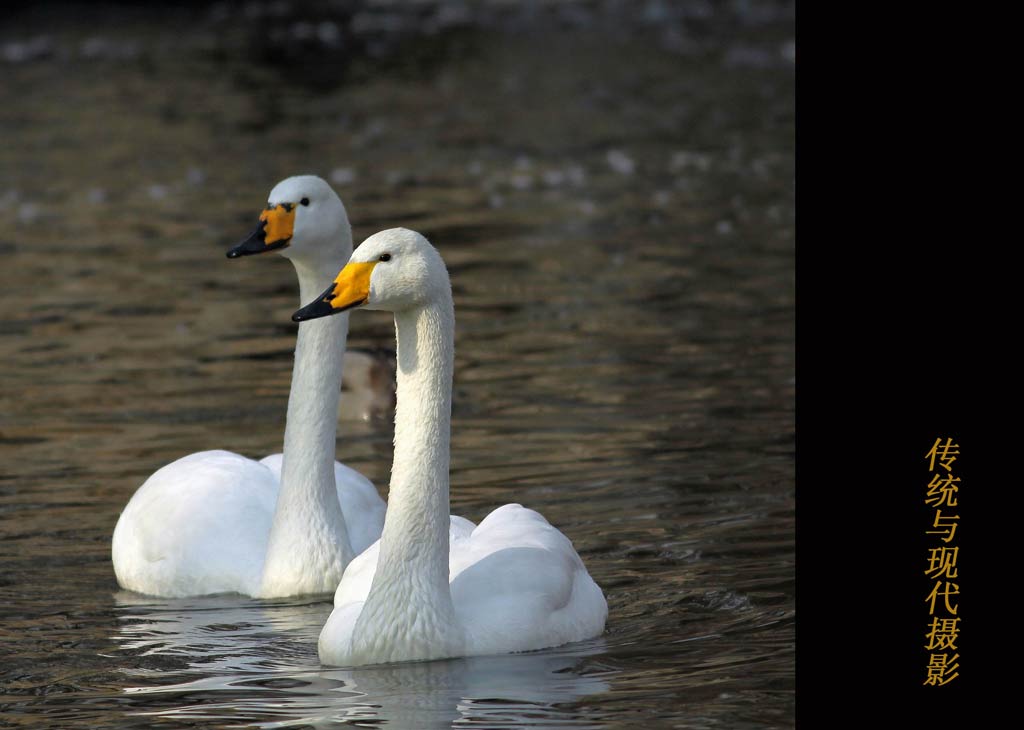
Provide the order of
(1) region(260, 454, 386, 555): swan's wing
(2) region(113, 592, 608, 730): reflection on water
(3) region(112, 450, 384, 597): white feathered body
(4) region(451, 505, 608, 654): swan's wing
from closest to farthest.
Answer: (2) region(113, 592, 608, 730): reflection on water < (4) region(451, 505, 608, 654): swan's wing < (3) region(112, 450, 384, 597): white feathered body < (1) region(260, 454, 386, 555): swan's wing

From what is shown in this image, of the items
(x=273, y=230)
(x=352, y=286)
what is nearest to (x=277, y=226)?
(x=273, y=230)

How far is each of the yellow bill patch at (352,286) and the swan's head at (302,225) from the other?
1.52 meters

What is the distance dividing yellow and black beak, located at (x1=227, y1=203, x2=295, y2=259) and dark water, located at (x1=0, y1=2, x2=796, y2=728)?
1591 millimetres

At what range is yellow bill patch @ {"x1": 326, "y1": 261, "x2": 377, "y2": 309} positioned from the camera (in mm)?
7137

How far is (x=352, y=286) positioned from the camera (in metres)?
7.16

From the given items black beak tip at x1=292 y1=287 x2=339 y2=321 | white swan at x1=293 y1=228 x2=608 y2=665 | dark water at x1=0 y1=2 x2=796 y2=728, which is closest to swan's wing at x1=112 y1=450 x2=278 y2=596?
dark water at x1=0 y1=2 x2=796 y2=728

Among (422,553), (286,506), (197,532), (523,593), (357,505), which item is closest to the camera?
(422,553)

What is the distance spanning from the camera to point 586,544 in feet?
30.5

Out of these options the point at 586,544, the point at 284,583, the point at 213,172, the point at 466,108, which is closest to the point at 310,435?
the point at 284,583

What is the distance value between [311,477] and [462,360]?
16.3 feet

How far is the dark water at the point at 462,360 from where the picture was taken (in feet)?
23.9

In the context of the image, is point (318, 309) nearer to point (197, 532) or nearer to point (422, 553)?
point (422, 553)

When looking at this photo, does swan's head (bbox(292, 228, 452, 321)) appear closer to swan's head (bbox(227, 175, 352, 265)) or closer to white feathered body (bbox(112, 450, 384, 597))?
swan's head (bbox(227, 175, 352, 265))
